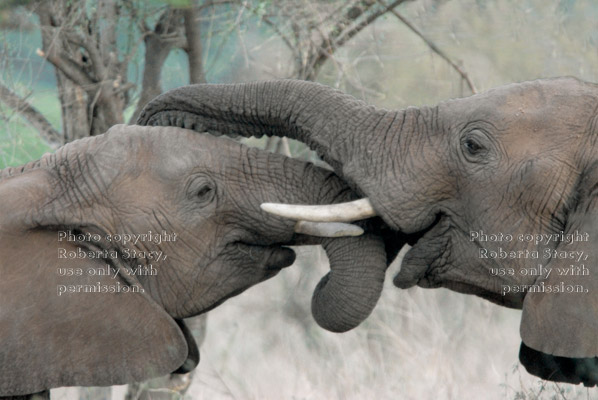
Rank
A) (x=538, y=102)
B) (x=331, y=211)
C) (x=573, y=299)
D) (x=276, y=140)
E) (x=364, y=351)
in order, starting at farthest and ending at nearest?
(x=364, y=351) < (x=276, y=140) < (x=331, y=211) < (x=538, y=102) < (x=573, y=299)

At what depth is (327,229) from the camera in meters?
5.55

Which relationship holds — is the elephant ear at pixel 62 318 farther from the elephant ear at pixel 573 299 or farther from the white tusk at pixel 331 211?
the elephant ear at pixel 573 299

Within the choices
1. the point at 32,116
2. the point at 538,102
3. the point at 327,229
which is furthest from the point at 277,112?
the point at 32,116

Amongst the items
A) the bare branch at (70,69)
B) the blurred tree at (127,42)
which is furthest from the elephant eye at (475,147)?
the bare branch at (70,69)

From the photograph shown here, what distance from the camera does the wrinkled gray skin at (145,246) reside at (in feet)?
17.5

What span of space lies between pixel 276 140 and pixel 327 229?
2.80m

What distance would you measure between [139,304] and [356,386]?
9.01 feet

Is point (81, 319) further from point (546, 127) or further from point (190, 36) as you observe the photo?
point (190, 36)

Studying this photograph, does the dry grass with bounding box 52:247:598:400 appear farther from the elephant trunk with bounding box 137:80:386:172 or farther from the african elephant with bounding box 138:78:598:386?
the elephant trunk with bounding box 137:80:386:172

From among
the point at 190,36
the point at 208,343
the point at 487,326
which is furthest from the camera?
the point at 208,343

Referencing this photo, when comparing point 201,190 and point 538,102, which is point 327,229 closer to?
point 201,190

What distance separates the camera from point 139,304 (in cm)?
547

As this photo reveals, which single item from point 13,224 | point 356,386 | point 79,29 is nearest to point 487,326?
point 356,386

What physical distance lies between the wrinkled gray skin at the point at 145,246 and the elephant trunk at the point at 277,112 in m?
0.12
